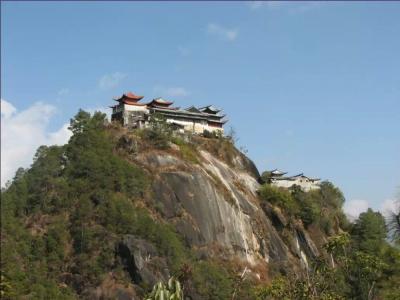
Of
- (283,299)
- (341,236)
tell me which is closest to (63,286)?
(283,299)

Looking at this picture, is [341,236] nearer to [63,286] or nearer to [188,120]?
[63,286]

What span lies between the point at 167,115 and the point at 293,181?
951 inches

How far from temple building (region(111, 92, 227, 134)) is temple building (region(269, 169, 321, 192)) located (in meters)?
11.9

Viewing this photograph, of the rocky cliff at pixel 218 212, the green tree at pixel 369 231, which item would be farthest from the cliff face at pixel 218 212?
the green tree at pixel 369 231

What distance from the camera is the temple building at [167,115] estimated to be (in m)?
83.1

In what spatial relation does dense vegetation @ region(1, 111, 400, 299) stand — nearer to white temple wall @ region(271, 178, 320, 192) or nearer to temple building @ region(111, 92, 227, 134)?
temple building @ region(111, 92, 227, 134)

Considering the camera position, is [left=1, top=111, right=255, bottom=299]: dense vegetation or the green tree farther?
the green tree

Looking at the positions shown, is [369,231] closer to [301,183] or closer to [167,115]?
[301,183]

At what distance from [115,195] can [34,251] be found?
36.6 ft

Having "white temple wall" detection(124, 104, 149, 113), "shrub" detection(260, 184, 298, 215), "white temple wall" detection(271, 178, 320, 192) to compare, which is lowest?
"shrub" detection(260, 184, 298, 215)

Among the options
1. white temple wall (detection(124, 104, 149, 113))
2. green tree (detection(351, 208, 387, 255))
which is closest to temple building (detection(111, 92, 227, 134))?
white temple wall (detection(124, 104, 149, 113))

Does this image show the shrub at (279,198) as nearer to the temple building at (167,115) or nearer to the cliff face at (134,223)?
the cliff face at (134,223)

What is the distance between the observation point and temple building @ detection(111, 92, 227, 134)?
83.1m

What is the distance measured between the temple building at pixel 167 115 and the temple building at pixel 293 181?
11871mm
